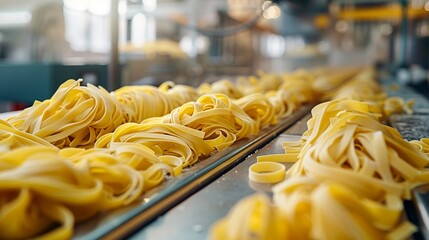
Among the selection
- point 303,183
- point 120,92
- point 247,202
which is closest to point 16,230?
point 247,202

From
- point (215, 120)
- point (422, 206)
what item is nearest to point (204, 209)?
point (422, 206)

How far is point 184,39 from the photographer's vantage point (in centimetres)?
1156

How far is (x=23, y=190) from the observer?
74 cm

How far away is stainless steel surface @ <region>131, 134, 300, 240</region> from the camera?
0.82 metres

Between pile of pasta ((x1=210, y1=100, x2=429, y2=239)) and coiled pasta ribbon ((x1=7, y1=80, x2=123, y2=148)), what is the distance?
0.57 metres

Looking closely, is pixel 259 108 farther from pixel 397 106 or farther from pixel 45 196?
pixel 45 196

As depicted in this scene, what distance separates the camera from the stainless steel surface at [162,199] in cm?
78

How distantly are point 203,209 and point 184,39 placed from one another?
10931 mm

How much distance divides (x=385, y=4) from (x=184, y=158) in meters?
9.25

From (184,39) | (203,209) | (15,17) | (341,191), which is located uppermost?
(15,17)

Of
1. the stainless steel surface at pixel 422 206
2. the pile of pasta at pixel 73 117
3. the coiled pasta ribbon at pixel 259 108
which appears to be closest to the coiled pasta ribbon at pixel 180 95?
the coiled pasta ribbon at pixel 259 108

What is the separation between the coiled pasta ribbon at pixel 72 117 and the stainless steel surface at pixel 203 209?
0.50 metres

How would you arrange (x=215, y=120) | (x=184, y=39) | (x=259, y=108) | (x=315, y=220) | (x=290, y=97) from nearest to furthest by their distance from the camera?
(x=315, y=220), (x=215, y=120), (x=259, y=108), (x=290, y=97), (x=184, y=39)

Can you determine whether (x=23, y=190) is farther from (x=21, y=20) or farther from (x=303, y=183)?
(x=21, y=20)
